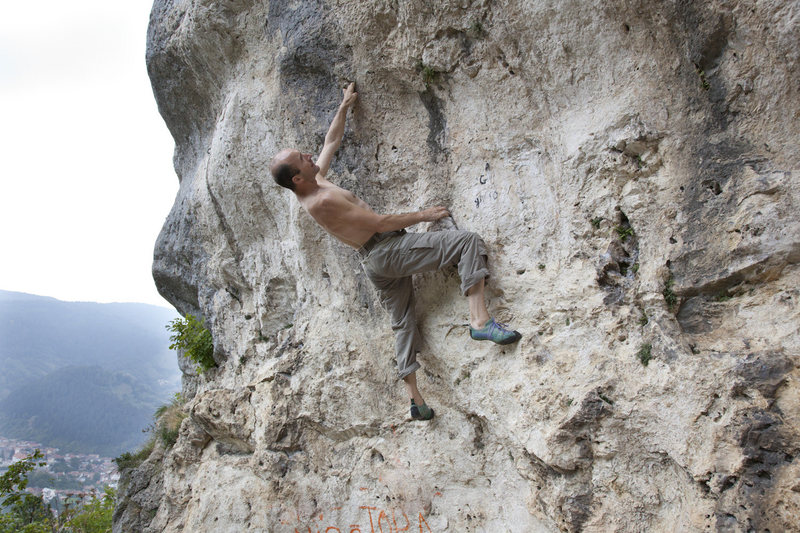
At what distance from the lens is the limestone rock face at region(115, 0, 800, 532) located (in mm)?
2879

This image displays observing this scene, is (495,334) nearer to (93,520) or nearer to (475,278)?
(475,278)

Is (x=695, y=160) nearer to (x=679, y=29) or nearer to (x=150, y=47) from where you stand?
(x=679, y=29)

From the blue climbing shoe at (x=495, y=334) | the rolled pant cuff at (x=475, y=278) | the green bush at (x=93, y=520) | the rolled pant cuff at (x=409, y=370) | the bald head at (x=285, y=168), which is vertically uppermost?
the bald head at (x=285, y=168)

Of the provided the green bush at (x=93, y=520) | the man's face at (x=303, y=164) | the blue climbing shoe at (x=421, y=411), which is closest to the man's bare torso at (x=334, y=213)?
the man's face at (x=303, y=164)

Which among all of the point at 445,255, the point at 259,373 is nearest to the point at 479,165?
the point at 445,255

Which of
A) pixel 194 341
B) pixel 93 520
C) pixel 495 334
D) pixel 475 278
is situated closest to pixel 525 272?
pixel 475 278

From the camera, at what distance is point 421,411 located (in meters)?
4.01

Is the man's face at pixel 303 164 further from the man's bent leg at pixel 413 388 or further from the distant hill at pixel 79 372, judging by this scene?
the distant hill at pixel 79 372

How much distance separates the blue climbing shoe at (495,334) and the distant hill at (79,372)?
32737 mm

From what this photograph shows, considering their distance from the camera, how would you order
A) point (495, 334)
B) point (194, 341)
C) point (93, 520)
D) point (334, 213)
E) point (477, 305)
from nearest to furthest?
point (495, 334) → point (477, 305) → point (334, 213) → point (194, 341) → point (93, 520)

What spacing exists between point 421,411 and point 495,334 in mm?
958

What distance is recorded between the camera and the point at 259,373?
5141 mm

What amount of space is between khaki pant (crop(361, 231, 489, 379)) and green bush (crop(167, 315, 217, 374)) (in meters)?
3.24

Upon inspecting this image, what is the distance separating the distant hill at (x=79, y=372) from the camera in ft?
150
